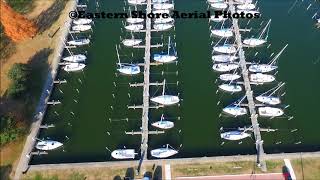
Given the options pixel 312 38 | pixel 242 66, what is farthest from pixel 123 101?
pixel 312 38

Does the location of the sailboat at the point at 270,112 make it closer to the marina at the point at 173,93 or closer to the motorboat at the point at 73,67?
the marina at the point at 173,93

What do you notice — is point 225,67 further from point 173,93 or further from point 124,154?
point 124,154

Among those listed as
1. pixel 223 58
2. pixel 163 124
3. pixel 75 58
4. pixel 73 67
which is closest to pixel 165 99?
pixel 163 124

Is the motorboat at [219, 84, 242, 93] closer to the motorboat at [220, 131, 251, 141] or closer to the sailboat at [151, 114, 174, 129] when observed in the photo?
the motorboat at [220, 131, 251, 141]

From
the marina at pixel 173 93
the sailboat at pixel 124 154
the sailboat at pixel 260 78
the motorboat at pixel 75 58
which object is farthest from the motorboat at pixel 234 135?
the motorboat at pixel 75 58

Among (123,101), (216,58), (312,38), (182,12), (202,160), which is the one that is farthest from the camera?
(182,12)

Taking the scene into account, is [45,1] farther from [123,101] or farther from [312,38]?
[312,38]
